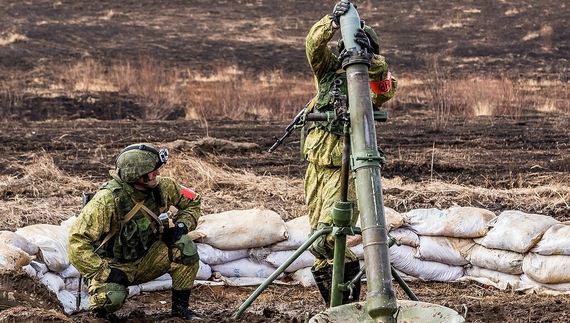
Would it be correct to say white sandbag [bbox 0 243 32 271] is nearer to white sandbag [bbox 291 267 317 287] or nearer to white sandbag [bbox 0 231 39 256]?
white sandbag [bbox 0 231 39 256]

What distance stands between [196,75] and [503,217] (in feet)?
51.3

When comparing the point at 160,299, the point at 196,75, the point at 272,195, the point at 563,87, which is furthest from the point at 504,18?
the point at 160,299

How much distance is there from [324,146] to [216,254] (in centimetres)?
194

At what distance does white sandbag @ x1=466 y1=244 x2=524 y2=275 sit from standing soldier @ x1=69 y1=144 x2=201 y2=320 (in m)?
2.38

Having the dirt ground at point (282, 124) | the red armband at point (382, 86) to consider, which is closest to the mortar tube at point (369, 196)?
the dirt ground at point (282, 124)

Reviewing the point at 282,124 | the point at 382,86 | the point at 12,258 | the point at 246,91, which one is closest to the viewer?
the point at 382,86

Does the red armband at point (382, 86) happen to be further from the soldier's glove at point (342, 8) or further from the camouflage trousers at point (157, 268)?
the camouflage trousers at point (157, 268)

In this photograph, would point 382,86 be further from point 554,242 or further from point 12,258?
point 12,258

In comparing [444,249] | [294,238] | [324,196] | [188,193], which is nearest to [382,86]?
[324,196]

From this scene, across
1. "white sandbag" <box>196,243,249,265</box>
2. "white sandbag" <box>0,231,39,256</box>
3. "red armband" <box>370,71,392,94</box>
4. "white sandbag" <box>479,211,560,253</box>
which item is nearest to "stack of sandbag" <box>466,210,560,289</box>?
"white sandbag" <box>479,211,560,253</box>

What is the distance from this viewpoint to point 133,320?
598cm

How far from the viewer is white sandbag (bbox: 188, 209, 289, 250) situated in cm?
734

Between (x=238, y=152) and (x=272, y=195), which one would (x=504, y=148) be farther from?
(x=272, y=195)

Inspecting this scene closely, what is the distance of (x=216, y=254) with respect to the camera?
290 inches
